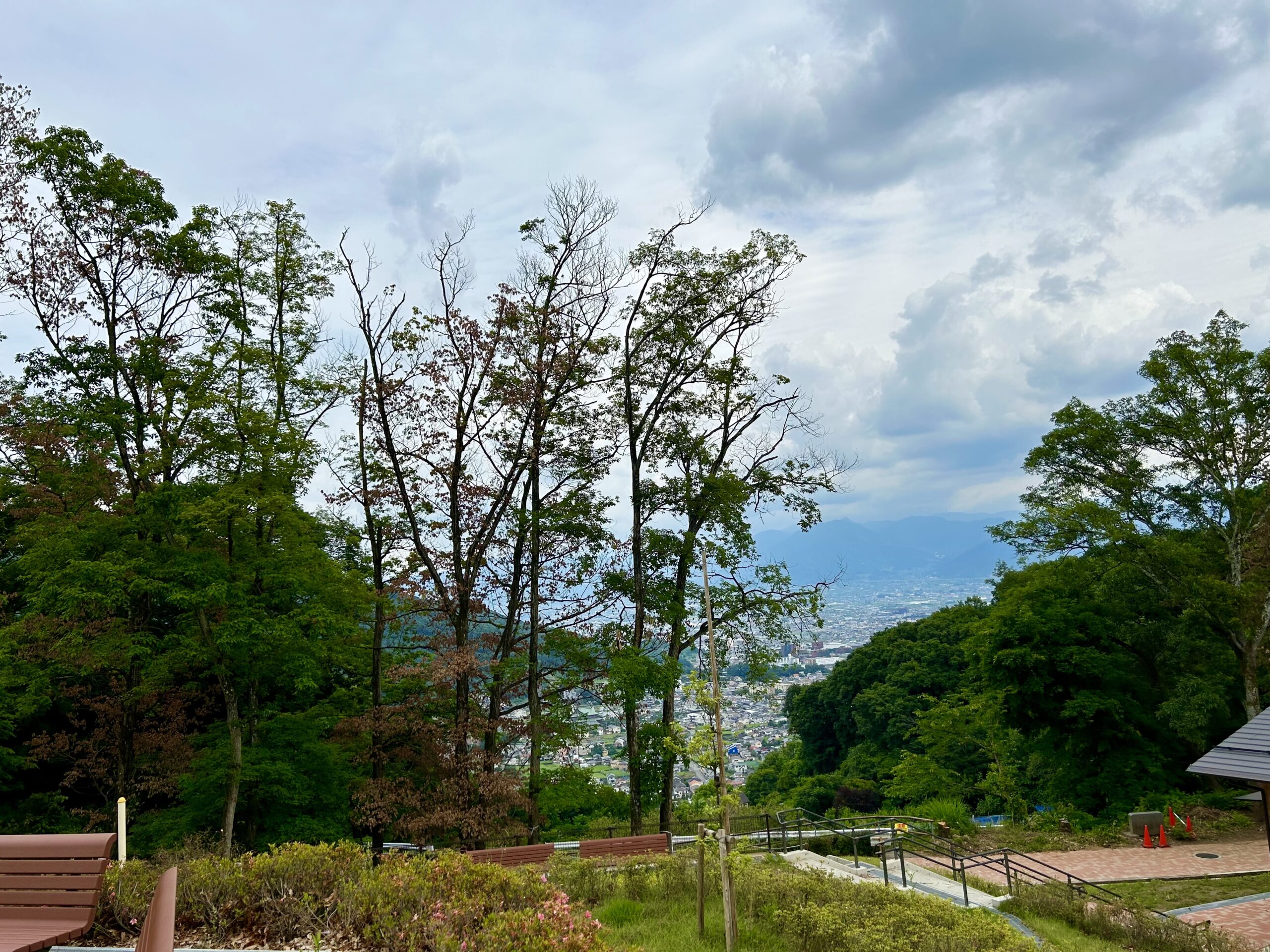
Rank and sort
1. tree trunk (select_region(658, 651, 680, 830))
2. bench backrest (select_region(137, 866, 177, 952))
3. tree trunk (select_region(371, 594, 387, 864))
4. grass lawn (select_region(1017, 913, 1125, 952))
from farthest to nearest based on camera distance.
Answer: tree trunk (select_region(658, 651, 680, 830)), tree trunk (select_region(371, 594, 387, 864)), grass lawn (select_region(1017, 913, 1125, 952)), bench backrest (select_region(137, 866, 177, 952))

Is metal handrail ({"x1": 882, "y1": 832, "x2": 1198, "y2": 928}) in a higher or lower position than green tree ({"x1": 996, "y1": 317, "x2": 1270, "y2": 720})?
lower

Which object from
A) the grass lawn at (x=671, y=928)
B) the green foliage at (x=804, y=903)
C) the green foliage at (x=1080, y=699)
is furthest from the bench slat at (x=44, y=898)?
the green foliage at (x=1080, y=699)

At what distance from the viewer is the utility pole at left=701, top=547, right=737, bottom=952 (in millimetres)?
7812

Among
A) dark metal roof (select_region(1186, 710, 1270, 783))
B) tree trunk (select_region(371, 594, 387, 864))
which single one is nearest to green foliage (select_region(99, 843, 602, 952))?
tree trunk (select_region(371, 594, 387, 864))

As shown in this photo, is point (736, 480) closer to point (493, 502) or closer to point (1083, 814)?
point (493, 502)

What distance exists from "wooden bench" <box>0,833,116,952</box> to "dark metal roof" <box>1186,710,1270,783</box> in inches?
625

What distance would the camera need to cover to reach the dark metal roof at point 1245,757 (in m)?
13.4

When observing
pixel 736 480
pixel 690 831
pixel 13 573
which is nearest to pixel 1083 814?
pixel 690 831

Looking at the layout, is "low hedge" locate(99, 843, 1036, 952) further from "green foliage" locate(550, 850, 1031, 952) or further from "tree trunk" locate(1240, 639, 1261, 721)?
"tree trunk" locate(1240, 639, 1261, 721)

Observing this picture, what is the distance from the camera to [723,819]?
334 inches

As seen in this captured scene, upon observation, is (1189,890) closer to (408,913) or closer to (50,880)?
(408,913)

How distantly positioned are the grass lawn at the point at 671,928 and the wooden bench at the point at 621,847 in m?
5.06

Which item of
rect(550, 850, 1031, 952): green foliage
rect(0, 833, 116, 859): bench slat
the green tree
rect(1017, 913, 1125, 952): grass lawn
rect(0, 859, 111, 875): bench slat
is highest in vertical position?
the green tree

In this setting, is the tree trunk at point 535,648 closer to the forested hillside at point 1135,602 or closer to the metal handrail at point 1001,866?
the metal handrail at point 1001,866
